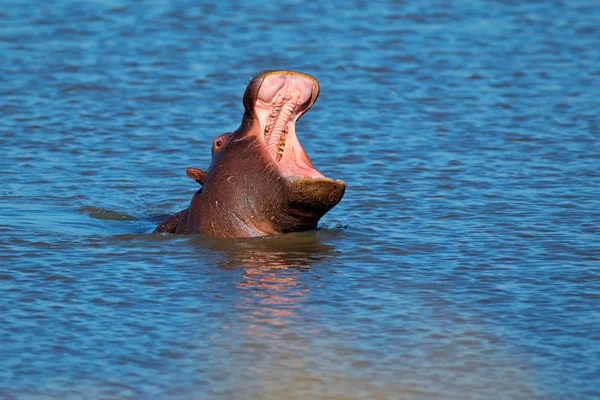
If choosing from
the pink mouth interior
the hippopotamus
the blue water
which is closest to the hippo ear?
the hippopotamus

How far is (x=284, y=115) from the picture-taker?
932 centimetres

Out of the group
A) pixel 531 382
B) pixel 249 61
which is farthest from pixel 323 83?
pixel 531 382

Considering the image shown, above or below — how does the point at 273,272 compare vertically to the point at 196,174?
below

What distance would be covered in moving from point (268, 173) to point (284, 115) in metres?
0.47

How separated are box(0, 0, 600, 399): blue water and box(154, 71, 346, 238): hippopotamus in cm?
22

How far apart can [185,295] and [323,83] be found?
9166mm

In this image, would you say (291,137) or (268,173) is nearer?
(268,173)

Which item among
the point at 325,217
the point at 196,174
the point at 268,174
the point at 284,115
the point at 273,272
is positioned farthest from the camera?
the point at 325,217

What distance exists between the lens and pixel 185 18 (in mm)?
21672

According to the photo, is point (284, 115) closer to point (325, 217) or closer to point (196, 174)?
point (196, 174)

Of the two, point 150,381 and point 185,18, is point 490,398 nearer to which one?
point 150,381

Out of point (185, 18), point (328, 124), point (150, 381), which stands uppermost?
point (185, 18)

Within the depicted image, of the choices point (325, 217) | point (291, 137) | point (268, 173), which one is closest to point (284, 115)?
point (291, 137)

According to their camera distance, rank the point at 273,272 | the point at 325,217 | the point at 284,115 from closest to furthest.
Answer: the point at 273,272 → the point at 284,115 → the point at 325,217
